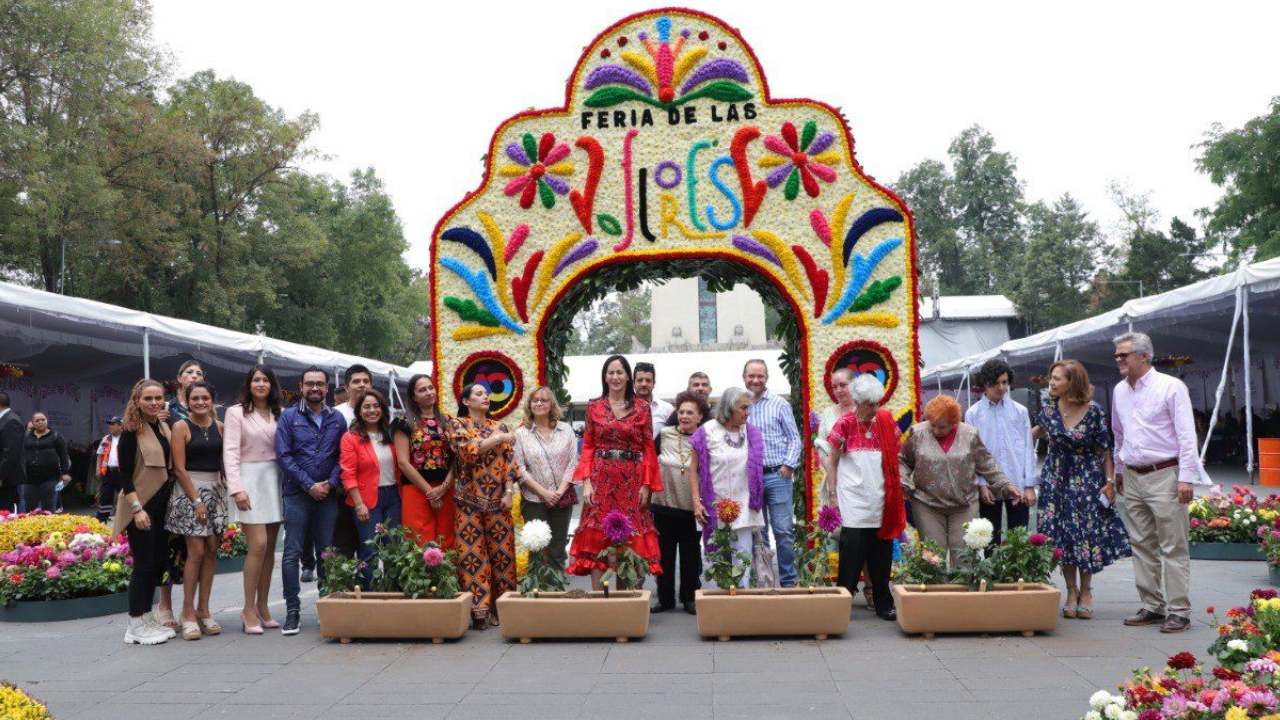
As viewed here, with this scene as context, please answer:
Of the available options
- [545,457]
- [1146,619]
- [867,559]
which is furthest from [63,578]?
[1146,619]

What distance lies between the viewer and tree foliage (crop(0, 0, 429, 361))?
20203 mm

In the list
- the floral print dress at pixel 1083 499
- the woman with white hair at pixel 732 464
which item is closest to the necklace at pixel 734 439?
the woman with white hair at pixel 732 464

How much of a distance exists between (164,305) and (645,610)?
2229 cm

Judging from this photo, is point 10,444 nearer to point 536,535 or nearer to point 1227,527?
point 536,535

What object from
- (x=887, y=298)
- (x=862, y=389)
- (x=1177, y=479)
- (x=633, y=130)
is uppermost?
(x=633, y=130)

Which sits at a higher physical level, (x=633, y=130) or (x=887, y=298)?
(x=633, y=130)

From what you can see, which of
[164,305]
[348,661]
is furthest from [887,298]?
[164,305]

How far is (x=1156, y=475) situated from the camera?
218 inches

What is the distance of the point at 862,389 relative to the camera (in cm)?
580

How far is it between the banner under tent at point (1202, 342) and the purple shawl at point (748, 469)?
5952 mm

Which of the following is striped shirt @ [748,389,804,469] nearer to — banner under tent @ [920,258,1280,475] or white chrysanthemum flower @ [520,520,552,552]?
white chrysanthemum flower @ [520,520,552,552]

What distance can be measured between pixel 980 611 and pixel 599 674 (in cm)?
204

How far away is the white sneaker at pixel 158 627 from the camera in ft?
19.0

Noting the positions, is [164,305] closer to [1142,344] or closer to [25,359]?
[25,359]
